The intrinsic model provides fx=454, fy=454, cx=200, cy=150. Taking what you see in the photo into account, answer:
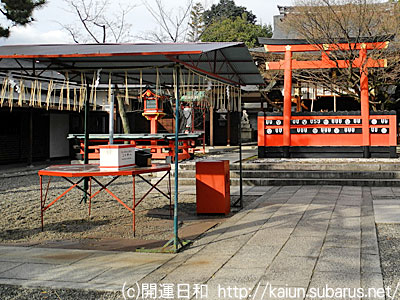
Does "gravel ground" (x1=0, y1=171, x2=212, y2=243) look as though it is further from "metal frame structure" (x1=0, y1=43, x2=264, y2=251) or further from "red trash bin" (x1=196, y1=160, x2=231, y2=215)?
"metal frame structure" (x1=0, y1=43, x2=264, y2=251)

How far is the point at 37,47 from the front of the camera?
644 centimetres

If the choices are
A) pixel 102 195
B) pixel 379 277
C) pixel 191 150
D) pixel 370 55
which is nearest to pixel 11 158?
pixel 191 150

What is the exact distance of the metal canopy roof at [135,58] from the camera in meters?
5.41

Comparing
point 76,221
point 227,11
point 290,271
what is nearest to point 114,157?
point 76,221

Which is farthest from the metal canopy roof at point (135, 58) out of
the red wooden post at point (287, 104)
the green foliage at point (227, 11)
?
the green foliage at point (227, 11)

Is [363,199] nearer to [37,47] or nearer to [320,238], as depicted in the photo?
[320,238]

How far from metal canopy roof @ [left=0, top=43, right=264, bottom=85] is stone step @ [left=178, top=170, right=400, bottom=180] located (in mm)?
3255

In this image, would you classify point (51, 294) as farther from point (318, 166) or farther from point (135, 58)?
point (318, 166)

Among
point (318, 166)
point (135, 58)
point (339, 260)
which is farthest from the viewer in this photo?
point (318, 166)

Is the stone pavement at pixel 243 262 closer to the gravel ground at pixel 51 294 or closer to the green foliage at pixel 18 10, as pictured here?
the gravel ground at pixel 51 294

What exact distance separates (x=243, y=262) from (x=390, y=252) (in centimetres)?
169

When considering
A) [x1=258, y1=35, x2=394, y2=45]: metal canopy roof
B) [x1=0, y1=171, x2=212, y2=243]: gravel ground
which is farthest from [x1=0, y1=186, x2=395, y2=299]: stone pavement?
[x1=258, y1=35, x2=394, y2=45]: metal canopy roof

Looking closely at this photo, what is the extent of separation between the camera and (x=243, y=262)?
4598mm

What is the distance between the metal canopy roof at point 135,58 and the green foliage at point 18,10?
566cm
